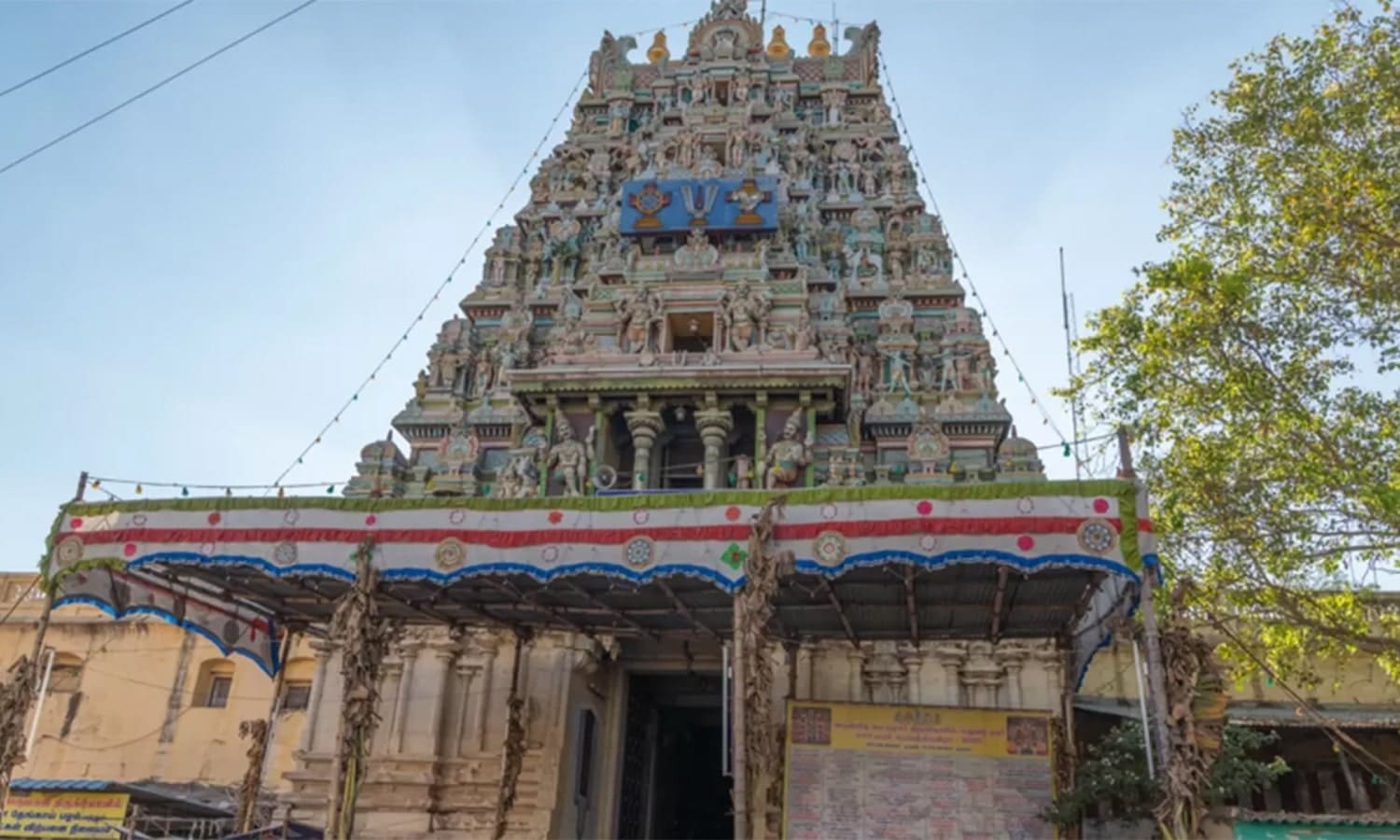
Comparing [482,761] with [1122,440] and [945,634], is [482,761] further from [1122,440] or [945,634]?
[1122,440]

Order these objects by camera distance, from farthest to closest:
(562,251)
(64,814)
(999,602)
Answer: (562,251) → (64,814) → (999,602)

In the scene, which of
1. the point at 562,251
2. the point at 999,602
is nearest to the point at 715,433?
the point at 562,251

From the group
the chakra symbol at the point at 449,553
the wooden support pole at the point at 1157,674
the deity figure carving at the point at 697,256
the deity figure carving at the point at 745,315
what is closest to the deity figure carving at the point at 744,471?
the deity figure carving at the point at 745,315

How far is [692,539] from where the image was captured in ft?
36.5

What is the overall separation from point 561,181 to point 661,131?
9.29 ft

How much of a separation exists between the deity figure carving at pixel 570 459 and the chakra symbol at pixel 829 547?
335 inches

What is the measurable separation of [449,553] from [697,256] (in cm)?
1190

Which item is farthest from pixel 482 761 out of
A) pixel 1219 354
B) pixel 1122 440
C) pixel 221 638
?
pixel 1219 354

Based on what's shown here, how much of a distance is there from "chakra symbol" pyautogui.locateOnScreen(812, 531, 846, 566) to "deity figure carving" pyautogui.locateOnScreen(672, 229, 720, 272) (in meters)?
12.0

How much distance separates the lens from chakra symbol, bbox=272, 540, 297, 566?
39.1 ft

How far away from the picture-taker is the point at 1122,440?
10797mm

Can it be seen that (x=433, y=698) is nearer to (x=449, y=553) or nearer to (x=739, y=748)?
(x=449, y=553)

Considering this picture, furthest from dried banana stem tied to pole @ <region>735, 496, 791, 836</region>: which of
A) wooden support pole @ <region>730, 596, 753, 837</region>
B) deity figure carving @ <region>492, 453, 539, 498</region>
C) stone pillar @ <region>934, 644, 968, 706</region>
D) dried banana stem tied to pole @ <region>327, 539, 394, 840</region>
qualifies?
deity figure carving @ <region>492, 453, 539, 498</region>

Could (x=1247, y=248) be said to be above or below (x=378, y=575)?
above
